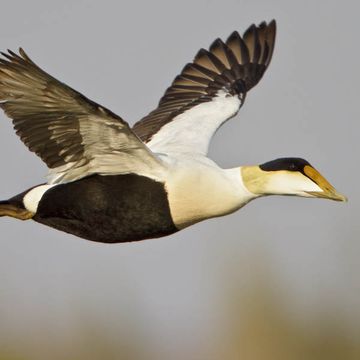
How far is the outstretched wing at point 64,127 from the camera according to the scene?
13.5 m

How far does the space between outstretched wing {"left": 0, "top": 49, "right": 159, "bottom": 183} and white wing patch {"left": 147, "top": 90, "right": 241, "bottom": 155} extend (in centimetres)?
106

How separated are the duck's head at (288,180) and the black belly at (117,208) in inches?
30.4

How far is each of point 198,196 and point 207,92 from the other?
3056mm

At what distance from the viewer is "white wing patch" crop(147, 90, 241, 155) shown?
15448 mm

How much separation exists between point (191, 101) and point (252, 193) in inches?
105

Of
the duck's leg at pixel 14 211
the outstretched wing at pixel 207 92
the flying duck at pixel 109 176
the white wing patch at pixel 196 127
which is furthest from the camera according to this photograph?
the outstretched wing at pixel 207 92

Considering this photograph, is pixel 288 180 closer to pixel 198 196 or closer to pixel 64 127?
pixel 198 196

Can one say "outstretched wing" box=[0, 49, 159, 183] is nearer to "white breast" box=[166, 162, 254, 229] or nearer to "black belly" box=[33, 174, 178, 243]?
"black belly" box=[33, 174, 178, 243]

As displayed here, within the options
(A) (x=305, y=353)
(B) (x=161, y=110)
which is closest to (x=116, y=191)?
(B) (x=161, y=110)

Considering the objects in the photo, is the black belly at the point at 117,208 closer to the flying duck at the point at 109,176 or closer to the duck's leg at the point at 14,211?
the flying duck at the point at 109,176

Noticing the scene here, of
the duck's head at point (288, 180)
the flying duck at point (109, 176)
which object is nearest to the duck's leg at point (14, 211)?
the flying duck at point (109, 176)

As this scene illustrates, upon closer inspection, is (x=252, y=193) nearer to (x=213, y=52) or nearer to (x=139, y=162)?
(x=139, y=162)

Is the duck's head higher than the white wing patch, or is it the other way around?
the white wing patch

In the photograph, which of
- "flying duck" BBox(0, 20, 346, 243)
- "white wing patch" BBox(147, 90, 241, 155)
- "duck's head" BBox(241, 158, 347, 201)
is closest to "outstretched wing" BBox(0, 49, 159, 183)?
"flying duck" BBox(0, 20, 346, 243)
